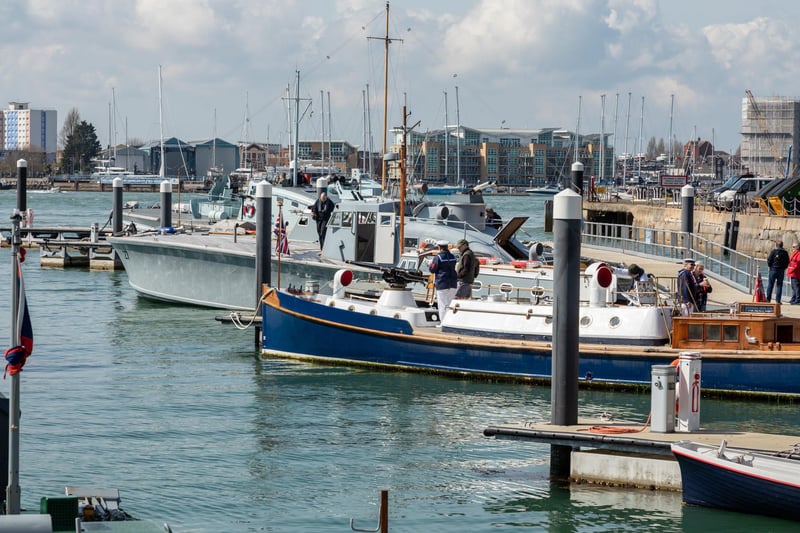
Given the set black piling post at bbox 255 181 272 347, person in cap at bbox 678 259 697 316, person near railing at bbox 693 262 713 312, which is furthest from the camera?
black piling post at bbox 255 181 272 347

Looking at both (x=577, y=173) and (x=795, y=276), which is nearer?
(x=795, y=276)

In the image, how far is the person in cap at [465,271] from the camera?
23250mm

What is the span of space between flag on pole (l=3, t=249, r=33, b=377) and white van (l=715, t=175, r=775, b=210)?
52024 millimetres

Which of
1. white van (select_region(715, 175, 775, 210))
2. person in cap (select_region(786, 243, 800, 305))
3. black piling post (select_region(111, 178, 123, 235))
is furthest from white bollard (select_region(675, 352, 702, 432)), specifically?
white van (select_region(715, 175, 775, 210))

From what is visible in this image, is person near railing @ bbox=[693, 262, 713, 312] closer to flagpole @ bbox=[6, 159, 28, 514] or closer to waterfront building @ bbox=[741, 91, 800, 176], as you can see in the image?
flagpole @ bbox=[6, 159, 28, 514]

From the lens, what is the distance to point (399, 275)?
1003 inches

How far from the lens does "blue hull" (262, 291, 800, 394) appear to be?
20.1 metres

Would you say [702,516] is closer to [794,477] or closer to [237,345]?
[794,477]

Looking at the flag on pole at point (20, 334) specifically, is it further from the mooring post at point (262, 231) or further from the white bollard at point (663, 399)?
the mooring post at point (262, 231)

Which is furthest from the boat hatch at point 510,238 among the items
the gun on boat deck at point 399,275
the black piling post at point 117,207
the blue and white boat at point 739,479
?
the black piling post at point 117,207

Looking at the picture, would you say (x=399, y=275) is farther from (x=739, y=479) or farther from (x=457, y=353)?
(x=739, y=479)

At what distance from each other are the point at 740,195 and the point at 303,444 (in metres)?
54.7

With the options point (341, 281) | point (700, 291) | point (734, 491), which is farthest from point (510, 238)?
point (734, 491)

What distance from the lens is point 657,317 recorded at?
2086 cm
